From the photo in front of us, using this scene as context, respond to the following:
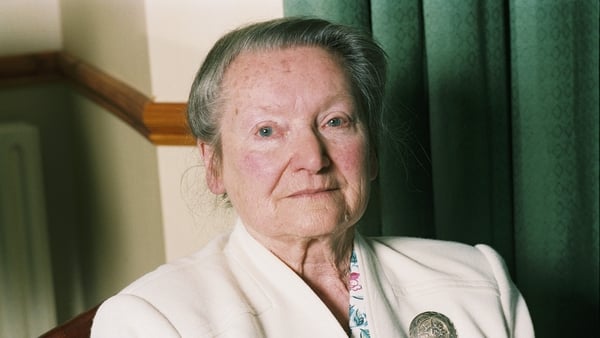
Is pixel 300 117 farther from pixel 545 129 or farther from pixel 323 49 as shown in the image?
pixel 545 129

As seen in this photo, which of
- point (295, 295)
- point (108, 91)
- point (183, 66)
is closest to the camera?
point (295, 295)

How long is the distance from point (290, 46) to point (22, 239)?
1.47 m

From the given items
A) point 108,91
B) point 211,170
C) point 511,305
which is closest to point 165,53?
point 108,91

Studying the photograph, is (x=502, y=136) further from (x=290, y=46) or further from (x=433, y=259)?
(x=290, y=46)

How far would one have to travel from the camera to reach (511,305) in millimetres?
1536

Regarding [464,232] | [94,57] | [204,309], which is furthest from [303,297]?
[94,57]

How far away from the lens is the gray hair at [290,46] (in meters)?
1.41

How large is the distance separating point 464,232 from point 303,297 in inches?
27.6

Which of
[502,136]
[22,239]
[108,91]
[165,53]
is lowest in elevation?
[22,239]

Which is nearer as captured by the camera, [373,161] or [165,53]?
[373,161]

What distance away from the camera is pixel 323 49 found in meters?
1.43

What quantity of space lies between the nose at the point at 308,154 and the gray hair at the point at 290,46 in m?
0.15

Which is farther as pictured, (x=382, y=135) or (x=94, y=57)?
(x=94, y=57)

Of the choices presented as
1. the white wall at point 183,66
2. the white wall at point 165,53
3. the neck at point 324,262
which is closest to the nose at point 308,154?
the neck at point 324,262
